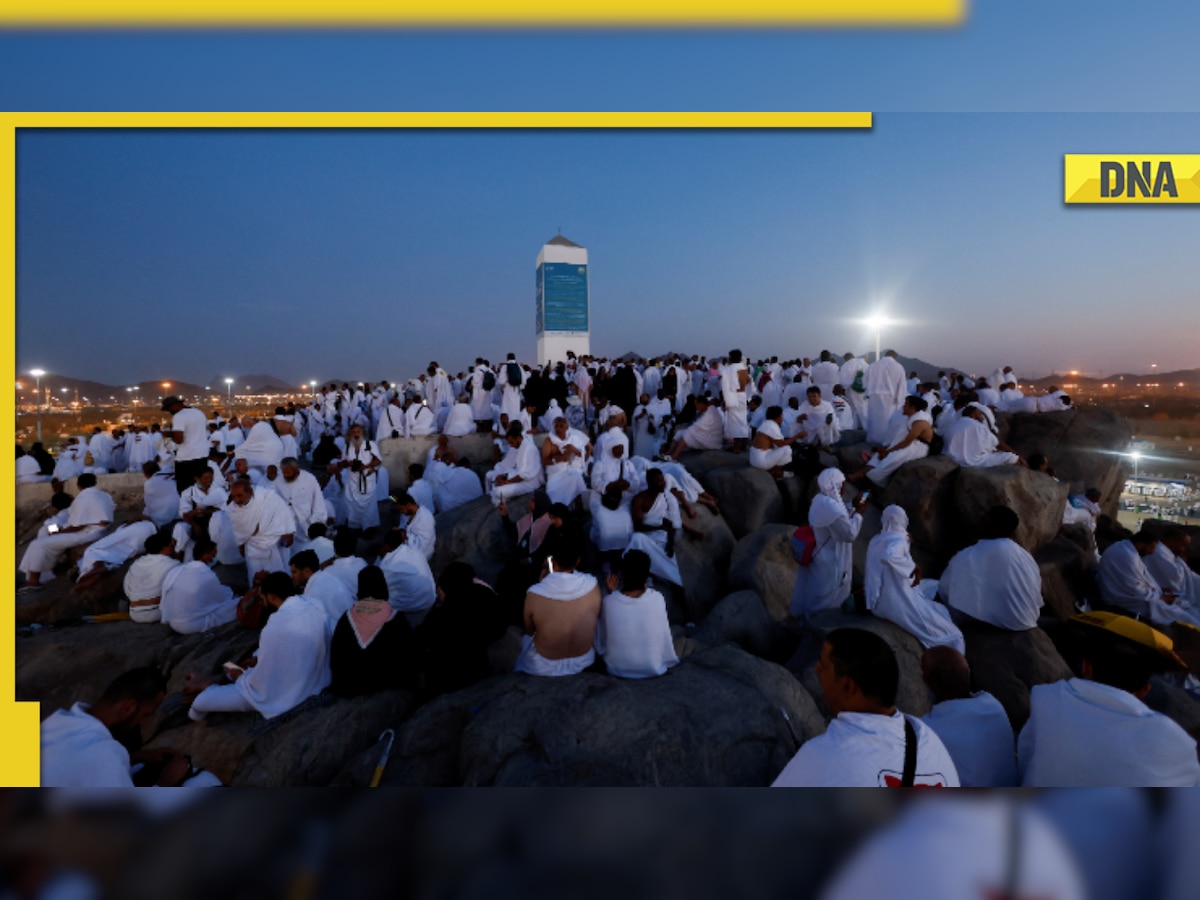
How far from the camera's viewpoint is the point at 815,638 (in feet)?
13.6

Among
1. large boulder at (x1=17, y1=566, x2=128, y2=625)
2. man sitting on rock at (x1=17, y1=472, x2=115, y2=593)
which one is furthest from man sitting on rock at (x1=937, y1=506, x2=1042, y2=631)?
man sitting on rock at (x1=17, y1=472, x2=115, y2=593)

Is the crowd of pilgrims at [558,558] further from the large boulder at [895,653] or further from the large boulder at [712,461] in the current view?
the large boulder at [712,461]

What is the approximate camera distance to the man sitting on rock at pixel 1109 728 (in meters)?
1.98

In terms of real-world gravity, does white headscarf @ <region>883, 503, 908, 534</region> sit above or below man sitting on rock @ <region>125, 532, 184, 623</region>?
above

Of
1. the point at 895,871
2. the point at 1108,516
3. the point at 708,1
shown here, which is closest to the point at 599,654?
the point at 895,871

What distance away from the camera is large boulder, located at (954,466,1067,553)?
20.3 ft

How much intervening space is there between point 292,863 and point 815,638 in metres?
3.46

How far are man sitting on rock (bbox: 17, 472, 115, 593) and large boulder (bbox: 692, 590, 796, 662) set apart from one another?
7.05 meters

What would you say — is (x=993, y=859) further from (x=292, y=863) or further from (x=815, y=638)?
(x=815, y=638)

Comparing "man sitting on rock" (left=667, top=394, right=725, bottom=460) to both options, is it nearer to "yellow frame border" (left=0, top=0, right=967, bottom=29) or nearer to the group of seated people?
the group of seated people

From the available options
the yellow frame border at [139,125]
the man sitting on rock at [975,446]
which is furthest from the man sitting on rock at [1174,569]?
the yellow frame border at [139,125]

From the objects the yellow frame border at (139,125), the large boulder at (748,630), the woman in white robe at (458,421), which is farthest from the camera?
the woman in white robe at (458,421)

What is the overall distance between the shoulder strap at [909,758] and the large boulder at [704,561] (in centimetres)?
393

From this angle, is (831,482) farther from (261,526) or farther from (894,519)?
(261,526)
